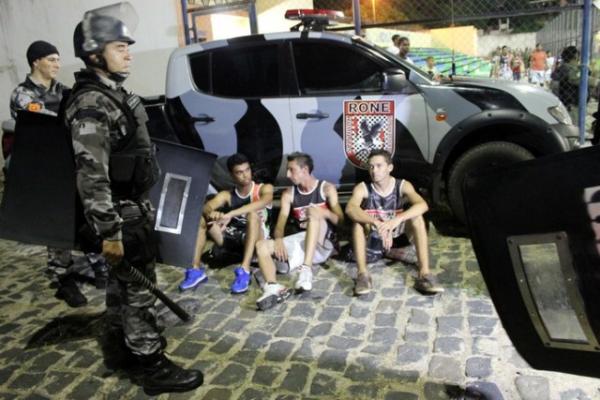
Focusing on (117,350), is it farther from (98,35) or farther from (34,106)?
(34,106)

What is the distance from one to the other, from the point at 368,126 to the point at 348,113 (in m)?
0.21

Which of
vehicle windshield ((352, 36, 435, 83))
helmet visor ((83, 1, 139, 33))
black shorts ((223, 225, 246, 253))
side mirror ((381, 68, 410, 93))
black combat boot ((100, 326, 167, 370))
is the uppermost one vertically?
helmet visor ((83, 1, 139, 33))

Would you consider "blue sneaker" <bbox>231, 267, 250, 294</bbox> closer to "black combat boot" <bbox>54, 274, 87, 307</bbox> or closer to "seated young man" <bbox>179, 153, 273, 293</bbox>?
"seated young man" <bbox>179, 153, 273, 293</bbox>

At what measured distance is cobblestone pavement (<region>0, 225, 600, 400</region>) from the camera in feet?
8.98

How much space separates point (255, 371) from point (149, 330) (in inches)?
25.9

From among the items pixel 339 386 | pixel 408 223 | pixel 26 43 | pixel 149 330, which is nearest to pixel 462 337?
pixel 339 386

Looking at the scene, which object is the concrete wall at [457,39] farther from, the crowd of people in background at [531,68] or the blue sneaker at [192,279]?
the blue sneaker at [192,279]

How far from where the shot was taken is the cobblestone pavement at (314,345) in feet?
8.98

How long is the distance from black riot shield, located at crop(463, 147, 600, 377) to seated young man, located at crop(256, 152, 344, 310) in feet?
7.89

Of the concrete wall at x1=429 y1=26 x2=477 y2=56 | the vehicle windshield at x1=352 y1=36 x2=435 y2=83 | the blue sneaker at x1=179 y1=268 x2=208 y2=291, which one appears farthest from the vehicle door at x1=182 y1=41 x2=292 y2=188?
the concrete wall at x1=429 y1=26 x2=477 y2=56

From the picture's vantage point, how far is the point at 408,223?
4.14m

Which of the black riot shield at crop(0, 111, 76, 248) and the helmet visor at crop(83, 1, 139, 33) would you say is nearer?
the helmet visor at crop(83, 1, 139, 33)

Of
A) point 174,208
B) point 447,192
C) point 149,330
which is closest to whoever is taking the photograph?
point 149,330

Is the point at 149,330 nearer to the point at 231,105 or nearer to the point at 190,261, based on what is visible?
the point at 190,261
